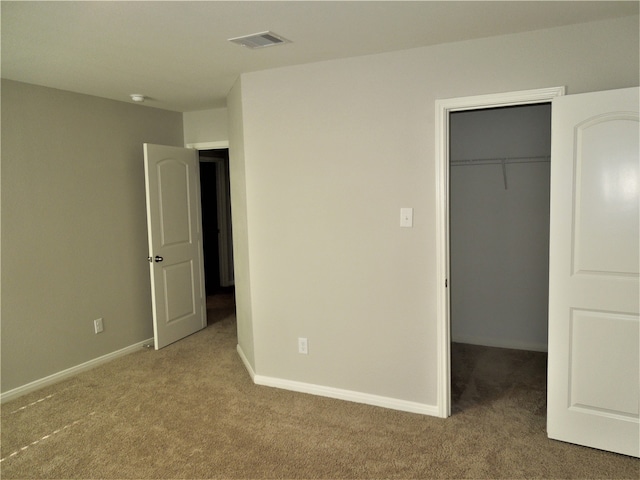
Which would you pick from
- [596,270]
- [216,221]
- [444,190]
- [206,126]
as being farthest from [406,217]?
[216,221]

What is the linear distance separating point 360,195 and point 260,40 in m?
1.15

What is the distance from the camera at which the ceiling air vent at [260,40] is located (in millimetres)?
2559

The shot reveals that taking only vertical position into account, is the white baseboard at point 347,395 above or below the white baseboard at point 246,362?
below

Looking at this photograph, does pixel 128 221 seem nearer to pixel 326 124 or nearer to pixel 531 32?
pixel 326 124

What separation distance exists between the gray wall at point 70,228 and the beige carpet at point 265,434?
43cm

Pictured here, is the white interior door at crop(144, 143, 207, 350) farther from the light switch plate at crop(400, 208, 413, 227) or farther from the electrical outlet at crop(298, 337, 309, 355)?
the light switch plate at crop(400, 208, 413, 227)

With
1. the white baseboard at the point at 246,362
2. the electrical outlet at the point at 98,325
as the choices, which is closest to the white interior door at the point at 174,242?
the electrical outlet at the point at 98,325

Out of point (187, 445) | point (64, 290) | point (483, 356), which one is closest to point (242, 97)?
point (64, 290)

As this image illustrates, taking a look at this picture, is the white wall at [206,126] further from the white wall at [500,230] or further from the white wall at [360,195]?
the white wall at [500,230]

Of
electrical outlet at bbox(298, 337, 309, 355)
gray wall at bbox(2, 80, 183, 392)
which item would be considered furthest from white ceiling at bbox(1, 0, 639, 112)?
electrical outlet at bbox(298, 337, 309, 355)

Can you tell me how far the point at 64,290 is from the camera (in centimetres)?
377

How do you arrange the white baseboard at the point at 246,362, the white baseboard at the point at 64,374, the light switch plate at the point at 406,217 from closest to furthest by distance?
the light switch plate at the point at 406,217, the white baseboard at the point at 64,374, the white baseboard at the point at 246,362

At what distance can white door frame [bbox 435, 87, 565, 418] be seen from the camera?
2660 mm

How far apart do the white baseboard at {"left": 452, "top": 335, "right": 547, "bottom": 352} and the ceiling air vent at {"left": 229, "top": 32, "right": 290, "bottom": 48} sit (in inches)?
127
